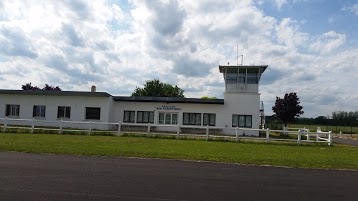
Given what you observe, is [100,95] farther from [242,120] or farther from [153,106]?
[242,120]

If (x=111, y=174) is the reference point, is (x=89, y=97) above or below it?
above

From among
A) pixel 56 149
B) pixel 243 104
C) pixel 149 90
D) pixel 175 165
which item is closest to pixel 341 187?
pixel 175 165

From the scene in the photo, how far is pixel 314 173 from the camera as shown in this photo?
11.8 m

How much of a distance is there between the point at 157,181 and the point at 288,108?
46.7m

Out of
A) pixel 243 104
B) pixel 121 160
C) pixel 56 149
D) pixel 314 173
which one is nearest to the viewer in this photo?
pixel 314 173

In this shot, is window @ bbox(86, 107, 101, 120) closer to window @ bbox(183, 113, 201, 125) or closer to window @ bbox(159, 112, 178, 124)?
window @ bbox(159, 112, 178, 124)

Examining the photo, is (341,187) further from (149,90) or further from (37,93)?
(149,90)

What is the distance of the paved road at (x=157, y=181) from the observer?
Result: 762 cm

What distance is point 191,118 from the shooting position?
36531 millimetres

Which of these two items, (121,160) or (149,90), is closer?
(121,160)

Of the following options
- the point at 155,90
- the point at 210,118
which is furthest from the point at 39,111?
the point at 155,90

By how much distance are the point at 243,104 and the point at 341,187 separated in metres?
26.0

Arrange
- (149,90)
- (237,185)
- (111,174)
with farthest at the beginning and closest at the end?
(149,90) → (111,174) → (237,185)

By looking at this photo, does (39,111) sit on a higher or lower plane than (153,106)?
lower
